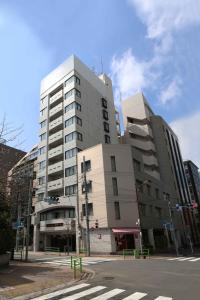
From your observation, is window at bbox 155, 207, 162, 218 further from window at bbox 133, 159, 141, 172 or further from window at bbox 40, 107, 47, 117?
window at bbox 40, 107, 47, 117

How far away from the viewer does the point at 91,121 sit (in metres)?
57.7

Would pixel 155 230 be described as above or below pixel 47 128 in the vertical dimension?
below

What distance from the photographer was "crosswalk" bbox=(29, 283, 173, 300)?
10.6 meters

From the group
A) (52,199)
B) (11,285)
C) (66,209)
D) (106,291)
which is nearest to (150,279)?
(106,291)

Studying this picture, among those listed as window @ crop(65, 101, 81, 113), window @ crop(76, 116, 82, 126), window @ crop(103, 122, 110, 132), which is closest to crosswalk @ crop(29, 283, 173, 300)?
window @ crop(76, 116, 82, 126)

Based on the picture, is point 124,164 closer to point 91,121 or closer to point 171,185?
point 91,121

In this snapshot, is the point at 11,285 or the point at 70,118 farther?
the point at 70,118

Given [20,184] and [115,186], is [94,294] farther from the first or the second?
[115,186]

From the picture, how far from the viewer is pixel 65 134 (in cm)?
5347

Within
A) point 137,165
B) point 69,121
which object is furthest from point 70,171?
point 137,165

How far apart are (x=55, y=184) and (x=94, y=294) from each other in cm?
4062

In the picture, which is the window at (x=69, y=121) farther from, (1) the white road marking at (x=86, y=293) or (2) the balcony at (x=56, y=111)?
(1) the white road marking at (x=86, y=293)

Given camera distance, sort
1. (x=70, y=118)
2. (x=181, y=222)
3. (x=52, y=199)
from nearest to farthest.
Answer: (x=52, y=199), (x=70, y=118), (x=181, y=222)

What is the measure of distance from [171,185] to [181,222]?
367 inches
